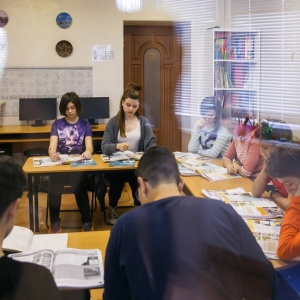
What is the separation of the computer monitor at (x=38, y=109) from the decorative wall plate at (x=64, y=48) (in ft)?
1.37

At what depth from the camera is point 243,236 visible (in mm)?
976

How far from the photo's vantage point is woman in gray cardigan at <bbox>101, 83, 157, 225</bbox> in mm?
2691

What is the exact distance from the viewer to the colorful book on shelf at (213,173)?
83.4 inches

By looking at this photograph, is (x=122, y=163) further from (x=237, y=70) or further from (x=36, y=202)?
(x=237, y=70)

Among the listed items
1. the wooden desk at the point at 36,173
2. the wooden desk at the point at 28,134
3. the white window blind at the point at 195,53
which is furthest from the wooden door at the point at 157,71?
the wooden desk at the point at 36,173

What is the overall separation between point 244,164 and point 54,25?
2.22 meters

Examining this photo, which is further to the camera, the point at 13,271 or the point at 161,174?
the point at 161,174

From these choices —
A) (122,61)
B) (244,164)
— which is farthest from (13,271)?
(122,61)

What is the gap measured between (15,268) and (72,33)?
3065 mm

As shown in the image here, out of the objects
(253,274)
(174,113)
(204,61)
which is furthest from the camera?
(204,61)

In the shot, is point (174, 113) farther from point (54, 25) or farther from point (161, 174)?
point (161, 174)

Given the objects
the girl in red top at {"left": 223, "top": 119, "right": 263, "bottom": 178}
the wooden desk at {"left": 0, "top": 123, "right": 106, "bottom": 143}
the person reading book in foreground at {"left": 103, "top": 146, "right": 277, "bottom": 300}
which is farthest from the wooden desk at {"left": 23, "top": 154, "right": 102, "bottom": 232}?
the person reading book in foreground at {"left": 103, "top": 146, "right": 277, "bottom": 300}

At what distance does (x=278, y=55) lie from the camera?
2523mm

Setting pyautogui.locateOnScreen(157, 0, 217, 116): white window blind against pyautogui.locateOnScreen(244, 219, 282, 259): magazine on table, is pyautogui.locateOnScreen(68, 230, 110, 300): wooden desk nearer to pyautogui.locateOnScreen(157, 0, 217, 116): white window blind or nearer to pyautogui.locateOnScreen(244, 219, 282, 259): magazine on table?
pyautogui.locateOnScreen(244, 219, 282, 259): magazine on table
